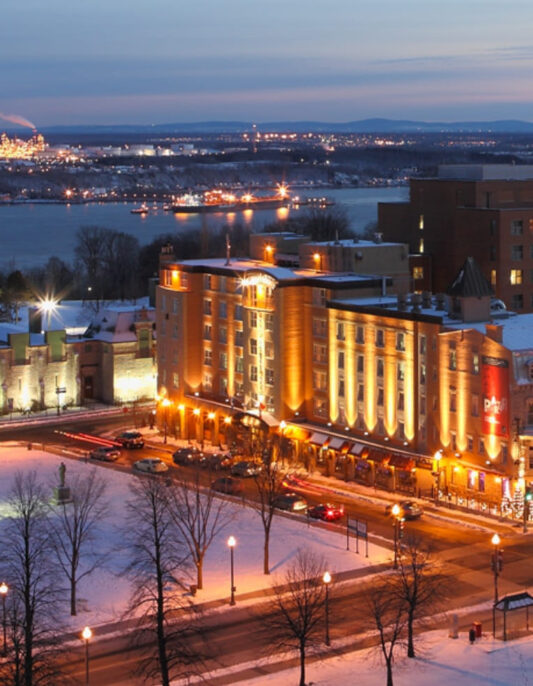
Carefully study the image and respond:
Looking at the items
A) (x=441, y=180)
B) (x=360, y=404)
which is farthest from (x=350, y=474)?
(x=441, y=180)

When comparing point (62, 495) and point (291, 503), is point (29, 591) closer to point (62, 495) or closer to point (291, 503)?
point (62, 495)

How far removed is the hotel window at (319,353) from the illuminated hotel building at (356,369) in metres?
0.05

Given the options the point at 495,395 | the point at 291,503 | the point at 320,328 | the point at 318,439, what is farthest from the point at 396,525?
the point at 320,328

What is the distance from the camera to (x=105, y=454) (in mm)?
58719

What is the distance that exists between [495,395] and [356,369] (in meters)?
8.12

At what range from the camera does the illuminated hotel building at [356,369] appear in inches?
1961

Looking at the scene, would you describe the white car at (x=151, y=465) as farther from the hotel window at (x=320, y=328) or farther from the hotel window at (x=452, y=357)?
the hotel window at (x=452, y=357)

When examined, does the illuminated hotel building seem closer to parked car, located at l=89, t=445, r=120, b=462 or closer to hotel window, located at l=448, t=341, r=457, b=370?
hotel window, located at l=448, t=341, r=457, b=370

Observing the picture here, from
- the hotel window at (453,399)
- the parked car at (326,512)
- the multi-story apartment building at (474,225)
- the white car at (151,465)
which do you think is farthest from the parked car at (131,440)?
the multi-story apartment building at (474,225)

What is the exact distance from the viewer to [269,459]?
48.0 m

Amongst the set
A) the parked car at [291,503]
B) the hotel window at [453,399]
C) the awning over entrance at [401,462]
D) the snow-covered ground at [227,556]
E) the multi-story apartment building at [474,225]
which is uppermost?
the multi-story apartment building at [474,225]

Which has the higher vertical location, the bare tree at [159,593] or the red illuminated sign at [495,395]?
the red illuminated sign at [495,395]

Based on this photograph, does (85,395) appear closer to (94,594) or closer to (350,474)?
(350,474)

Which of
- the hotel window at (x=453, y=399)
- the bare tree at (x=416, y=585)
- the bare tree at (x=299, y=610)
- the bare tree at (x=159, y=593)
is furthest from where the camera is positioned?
the hotel window at (x=453, y=399)
